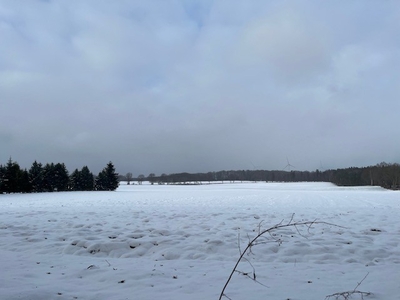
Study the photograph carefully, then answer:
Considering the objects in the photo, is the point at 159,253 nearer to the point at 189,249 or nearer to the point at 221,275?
the point at 189,249

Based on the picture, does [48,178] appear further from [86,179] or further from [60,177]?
[86,179]

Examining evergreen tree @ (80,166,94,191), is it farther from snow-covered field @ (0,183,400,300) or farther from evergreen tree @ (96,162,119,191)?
snow-covered field @ (0,183,400,300)

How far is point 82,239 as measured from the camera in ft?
26.3

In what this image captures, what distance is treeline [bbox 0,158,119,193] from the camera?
4088 centimetres

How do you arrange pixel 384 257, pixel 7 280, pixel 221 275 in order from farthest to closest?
pixel 384 257 → pixel 221 275 → pixel 7 280

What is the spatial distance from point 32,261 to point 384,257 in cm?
801

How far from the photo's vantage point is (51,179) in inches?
1850

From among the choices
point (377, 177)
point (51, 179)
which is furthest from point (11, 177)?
point (377, 177)

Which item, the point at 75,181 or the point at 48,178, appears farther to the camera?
the point at 75,181

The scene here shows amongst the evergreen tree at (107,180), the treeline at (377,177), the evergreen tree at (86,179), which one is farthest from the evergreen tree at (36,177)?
the treeline at (377,177)

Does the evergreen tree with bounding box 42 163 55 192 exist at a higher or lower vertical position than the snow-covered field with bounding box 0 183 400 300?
higher

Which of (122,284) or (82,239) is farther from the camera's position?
(82,239)

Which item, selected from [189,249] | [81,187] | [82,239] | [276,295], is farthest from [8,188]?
[276,295]

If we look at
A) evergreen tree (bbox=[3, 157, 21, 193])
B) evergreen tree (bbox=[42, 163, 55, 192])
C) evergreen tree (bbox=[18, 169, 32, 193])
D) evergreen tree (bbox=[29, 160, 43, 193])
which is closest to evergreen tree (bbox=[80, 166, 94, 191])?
evergreen tree (bbox=[42, 163, 55, 192])
